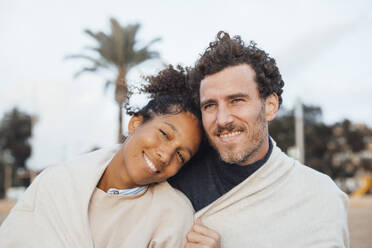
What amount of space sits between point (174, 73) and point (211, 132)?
0.84 m

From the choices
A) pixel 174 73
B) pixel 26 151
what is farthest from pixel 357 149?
pixel 174 73

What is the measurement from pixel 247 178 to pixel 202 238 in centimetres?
65

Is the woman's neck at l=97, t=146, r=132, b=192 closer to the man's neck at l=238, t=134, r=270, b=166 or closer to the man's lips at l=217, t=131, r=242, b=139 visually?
the man's lips at l=217, t=131, r=242, b=139

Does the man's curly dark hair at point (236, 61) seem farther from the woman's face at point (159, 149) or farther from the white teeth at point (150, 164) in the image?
the white teeth at point (150, 164)

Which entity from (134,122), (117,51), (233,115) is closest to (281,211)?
(233,115)

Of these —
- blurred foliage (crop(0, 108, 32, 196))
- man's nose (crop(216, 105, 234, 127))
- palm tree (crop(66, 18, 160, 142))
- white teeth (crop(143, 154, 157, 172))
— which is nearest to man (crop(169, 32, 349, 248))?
man's nose (crop(216, 105, 234, 127))

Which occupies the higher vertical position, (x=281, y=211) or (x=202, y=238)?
(x=281, y=211)

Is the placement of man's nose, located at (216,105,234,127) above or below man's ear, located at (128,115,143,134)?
above

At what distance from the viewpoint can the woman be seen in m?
2.59

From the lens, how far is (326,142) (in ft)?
139

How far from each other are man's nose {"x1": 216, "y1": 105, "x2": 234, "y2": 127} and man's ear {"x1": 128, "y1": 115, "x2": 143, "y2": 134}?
0.69 metres

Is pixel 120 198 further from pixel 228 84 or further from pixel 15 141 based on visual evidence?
pixel 15 141

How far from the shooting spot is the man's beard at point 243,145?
2.97 m

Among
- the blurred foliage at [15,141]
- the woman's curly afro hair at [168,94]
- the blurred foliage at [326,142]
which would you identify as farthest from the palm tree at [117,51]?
the blurred foliage at [15,141]
